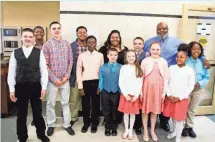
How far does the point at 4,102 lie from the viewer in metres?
3.37

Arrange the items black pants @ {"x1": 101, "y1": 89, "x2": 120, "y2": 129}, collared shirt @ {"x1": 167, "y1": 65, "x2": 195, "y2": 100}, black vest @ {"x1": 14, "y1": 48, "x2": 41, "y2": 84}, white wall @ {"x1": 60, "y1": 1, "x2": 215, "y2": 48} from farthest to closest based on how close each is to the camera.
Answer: white wall @ {"x1": 60, "y1": 1, "x2": 215, "y2": 48}, black pants @ {"x1": 101, "y1": 89, "x2": 120, "y2": 129}, collared shirt @ {"x1": 167, "y1": 65, "x2": 195, "y2": 100}, black vest @ {"x1": 14, "y1": 48, "x2": 41, "y2": 84}

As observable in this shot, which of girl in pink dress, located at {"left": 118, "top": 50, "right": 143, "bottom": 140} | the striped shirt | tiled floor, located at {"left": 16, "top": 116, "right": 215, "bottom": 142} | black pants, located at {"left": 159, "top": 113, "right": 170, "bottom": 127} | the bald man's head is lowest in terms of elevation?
tiled floor, located at {"left": 16, "top": 116, "right": 215, "bottom": 142}

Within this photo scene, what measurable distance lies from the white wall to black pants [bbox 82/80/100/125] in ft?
2.68

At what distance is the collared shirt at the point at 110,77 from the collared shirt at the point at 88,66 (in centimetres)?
10

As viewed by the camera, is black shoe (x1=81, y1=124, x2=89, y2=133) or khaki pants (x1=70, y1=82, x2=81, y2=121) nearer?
black shoe (x1=81, y1=124, x2=89, y2=133)

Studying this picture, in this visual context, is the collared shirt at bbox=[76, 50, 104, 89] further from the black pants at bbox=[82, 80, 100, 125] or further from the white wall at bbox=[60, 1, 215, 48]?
the white wall at bbox=[60, 1, 215, 48]

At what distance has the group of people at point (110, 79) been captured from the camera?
2414 millimetres

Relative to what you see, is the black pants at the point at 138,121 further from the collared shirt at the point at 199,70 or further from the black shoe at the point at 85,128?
the collared shirt at the point at 199,70

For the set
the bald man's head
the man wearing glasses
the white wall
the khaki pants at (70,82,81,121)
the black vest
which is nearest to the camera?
the black vest

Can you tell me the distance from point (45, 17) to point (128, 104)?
2.61m

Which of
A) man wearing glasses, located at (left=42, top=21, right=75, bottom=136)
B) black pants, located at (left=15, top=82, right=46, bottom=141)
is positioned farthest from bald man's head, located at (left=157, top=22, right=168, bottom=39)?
black pants, located at (left=15, top=82, right=46, bottom=141)

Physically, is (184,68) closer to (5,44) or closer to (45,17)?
(45,17)

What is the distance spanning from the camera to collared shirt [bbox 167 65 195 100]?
2.55 metres

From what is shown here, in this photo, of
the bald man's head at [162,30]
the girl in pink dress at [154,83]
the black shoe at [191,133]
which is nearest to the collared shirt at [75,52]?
the girl in pink dress at [154,83]
